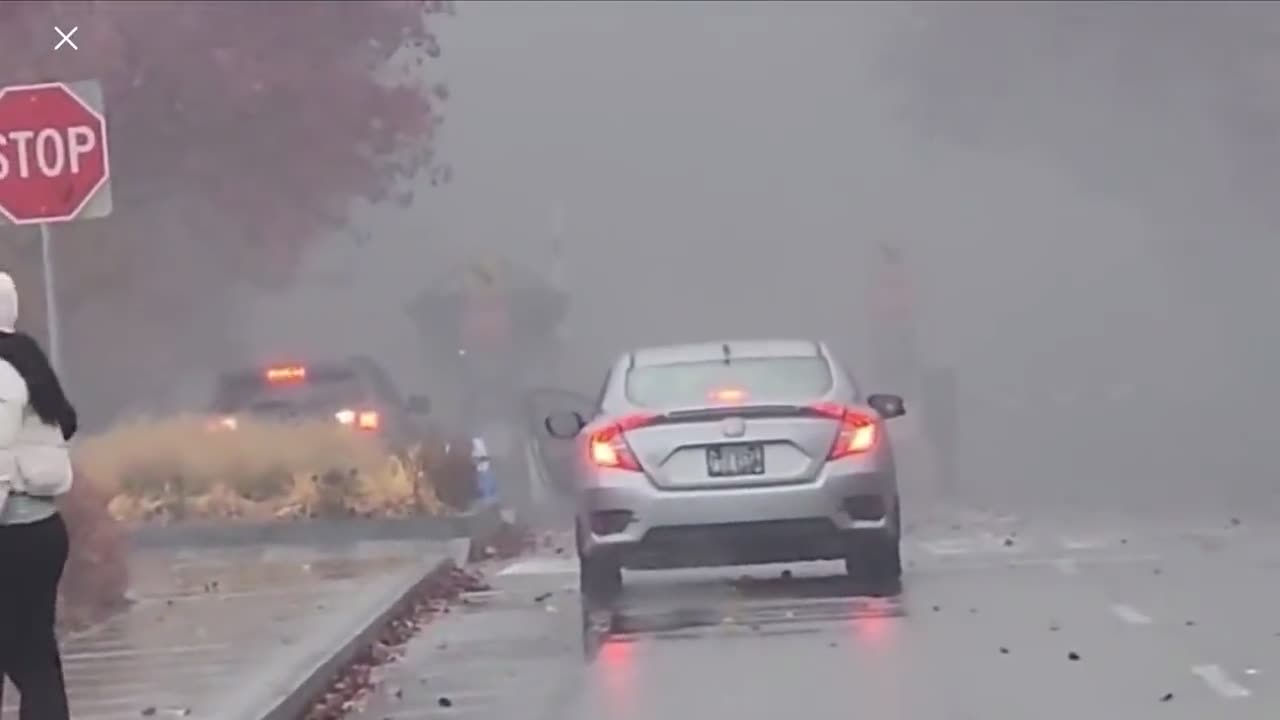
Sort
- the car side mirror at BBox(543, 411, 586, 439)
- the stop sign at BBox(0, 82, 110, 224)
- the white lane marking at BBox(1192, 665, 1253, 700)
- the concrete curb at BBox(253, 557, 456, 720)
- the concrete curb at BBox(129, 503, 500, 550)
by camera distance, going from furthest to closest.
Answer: the concrete curb at BBox(129, 503, 500, 550), the car side mirror at BBox(543, 411, 586, 439), the stop sign at BBox(0, 82, 110, 224), the concrete curb at BBox(253, 557, 456, 720), the white lane marking at BBox(1192, 665, 1253, 700)

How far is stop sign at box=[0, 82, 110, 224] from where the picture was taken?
14.1 meters

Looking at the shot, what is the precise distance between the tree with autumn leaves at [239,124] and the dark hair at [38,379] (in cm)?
2107

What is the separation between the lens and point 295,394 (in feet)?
90.0

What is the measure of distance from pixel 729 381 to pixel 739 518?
4.13 ft

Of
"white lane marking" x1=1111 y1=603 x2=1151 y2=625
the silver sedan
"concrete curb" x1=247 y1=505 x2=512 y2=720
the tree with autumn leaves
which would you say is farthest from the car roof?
the tree with autumn leaves

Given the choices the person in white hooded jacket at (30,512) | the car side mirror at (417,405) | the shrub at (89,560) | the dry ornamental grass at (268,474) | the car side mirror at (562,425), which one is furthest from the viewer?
the car side mirror at (417,405)

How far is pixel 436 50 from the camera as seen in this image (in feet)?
120

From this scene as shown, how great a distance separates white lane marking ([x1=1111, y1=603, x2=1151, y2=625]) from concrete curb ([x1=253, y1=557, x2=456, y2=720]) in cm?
366

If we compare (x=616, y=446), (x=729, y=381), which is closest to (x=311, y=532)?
(x=729, y=381)

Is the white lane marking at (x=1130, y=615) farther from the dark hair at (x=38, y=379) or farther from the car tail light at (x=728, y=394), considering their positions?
the dark hair at (x=38, y=379)

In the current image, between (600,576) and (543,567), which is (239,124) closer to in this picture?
(543,567)

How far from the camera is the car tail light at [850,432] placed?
16.0 meters

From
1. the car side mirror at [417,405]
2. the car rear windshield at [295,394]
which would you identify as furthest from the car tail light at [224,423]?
the car side mirror at [417,405]

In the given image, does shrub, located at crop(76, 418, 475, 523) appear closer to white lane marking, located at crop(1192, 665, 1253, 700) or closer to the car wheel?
the car wheel
